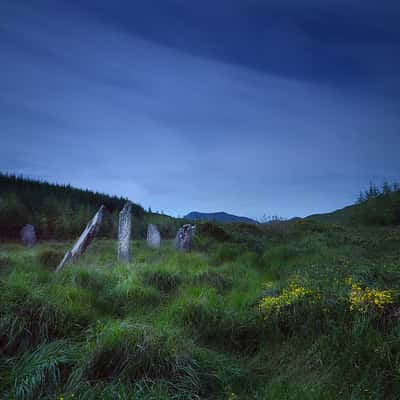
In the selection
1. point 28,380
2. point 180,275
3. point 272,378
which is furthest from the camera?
point 180,275

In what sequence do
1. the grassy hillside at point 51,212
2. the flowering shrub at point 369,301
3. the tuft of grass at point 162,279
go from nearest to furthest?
the flowering shrub at point 369,301 < the tuft of grass at point 162,279 < the grassy hillside at point 51,212

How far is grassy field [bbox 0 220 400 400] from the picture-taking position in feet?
10.4

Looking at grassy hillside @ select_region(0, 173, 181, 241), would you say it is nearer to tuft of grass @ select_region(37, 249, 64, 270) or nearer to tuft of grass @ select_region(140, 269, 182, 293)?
tuft of grass @ select_region(37, 249, 64, 270)

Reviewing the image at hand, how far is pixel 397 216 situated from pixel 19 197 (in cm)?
2095

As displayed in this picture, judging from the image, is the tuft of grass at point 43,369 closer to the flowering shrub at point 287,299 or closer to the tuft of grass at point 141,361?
the tuft of grass at point 141,361

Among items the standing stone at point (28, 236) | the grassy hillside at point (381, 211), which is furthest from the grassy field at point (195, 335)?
the grassy hillside at point (381, 211)

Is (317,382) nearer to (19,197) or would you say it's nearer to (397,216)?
(19,197)

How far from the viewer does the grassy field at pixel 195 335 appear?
125 inches

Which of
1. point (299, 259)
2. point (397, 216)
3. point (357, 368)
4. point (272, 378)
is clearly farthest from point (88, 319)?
point (397, 216)

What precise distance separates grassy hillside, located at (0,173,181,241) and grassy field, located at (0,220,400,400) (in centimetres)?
672

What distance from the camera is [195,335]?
4.30 metres

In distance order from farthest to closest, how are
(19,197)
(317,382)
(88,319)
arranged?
1. (19,197)
2. (88,319)
3. (317,382)

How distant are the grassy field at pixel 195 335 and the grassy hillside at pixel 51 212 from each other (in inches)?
265

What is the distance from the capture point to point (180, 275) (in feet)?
21.1
